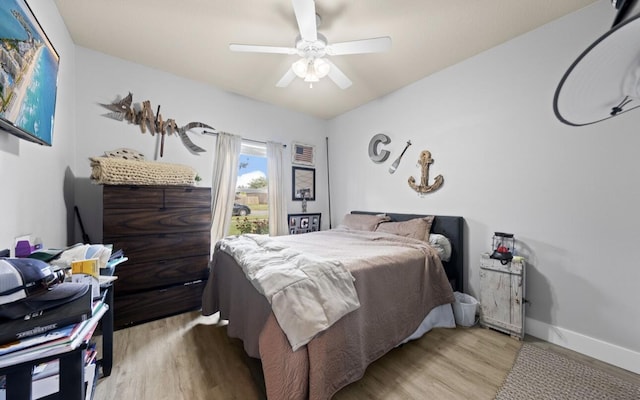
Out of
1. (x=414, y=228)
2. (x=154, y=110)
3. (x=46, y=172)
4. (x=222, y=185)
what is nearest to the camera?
(x=46, y=172)

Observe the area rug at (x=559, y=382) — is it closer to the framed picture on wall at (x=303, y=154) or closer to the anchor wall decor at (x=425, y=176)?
the anchor wall decor at (x=425, y=176)

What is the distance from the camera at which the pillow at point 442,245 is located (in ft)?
7.85

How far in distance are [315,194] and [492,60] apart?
284cm

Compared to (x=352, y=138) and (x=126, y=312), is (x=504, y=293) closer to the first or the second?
(x=352, y=138)

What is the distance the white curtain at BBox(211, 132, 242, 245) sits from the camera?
309 centimetres

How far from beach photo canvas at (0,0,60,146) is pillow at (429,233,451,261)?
2.93 meters

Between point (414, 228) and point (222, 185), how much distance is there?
241 centimetres

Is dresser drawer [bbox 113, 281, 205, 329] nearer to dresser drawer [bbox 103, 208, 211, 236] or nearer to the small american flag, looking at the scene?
dresser drawer [bbox 103, 208, 211, 236]

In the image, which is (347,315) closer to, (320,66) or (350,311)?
(350,311)

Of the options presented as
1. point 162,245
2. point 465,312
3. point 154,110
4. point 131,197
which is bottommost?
point 465,312

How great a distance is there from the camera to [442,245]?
95.3 inches

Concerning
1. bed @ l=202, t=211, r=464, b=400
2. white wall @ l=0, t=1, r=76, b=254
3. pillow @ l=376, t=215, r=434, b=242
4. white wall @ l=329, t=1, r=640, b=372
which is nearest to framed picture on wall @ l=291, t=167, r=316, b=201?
bed @ l=202, t=211, r=464, b=400

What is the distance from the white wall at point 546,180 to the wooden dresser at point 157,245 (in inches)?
101

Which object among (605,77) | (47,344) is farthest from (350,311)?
(605,77)
